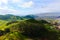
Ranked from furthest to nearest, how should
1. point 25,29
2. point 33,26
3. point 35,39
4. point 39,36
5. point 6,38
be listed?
point 33,26 → point 25,29 → point 39,36 → point 35,39 → point 6,38

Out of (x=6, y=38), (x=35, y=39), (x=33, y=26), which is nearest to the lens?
(x=6, y=38)

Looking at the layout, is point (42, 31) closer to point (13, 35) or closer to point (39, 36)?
point (39, 36)

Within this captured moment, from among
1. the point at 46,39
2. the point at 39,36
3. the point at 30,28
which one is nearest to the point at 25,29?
the point at 30,28

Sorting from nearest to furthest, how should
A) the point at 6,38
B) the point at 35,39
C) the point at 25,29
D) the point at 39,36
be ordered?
the point at 6,38
the point at 35,39
the point at 39,36
the point at 25,29

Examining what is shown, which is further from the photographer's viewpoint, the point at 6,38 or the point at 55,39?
the point at 55,39

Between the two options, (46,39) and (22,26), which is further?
(22,26)

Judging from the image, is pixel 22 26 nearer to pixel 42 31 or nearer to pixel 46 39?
pixel 42 31

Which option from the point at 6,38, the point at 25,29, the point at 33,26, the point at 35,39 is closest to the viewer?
the point at 6,38
